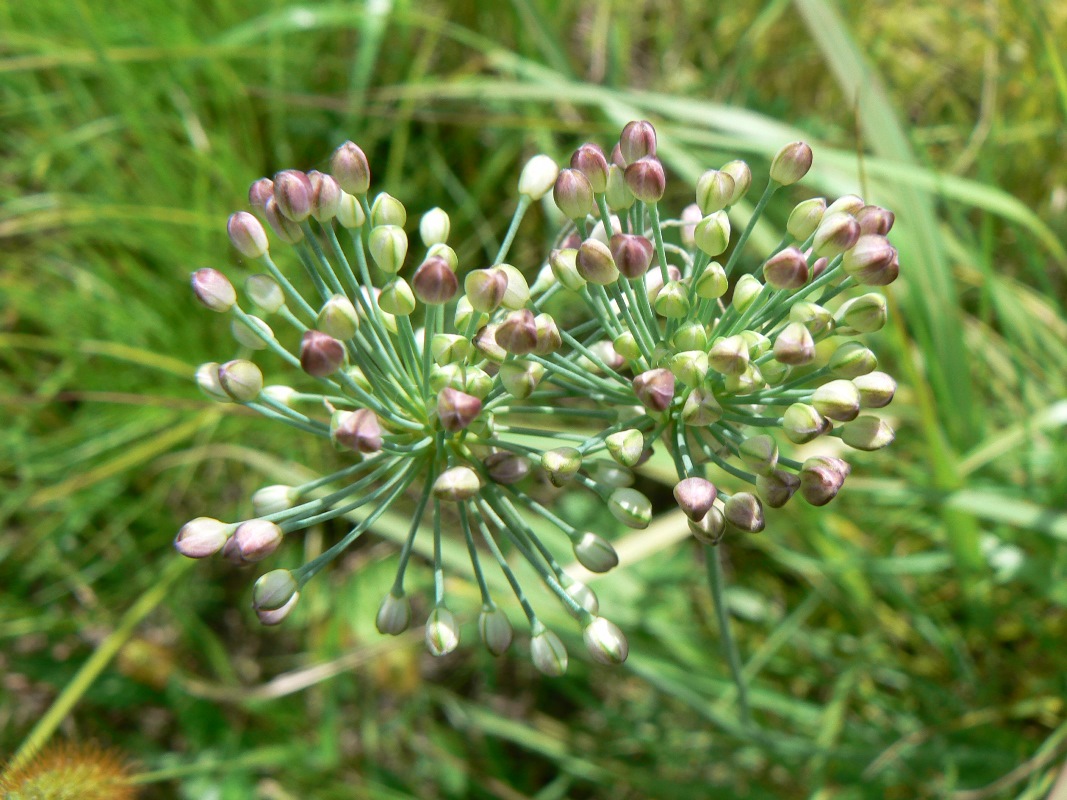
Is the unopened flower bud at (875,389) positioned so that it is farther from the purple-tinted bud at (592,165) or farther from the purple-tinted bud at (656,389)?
the purple-tinted bud at (592,165)

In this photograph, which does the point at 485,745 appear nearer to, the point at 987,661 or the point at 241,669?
the point at 241,669

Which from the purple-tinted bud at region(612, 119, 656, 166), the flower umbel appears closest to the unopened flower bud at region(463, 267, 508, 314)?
the flower umbel

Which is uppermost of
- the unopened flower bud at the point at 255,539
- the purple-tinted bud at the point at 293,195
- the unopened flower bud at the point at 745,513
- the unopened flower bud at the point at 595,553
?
the purple-tinted bud at the point at 293,195

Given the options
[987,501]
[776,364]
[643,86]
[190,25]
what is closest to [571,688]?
[987,501]

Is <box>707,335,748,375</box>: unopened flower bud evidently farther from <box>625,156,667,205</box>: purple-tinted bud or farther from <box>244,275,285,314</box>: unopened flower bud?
<box>244,275,285,314</box>: unopened flower bud

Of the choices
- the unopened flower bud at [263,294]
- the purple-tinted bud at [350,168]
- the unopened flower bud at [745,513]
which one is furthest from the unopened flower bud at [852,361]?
the unopened flower bud at [263,294]

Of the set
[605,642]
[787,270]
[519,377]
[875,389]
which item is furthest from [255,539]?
[875,389]
